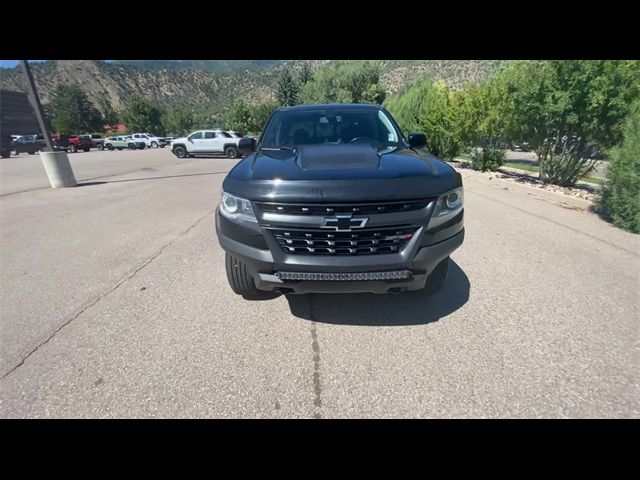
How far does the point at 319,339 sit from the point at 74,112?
76781 millimetres

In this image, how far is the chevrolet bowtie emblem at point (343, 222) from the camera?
204cm

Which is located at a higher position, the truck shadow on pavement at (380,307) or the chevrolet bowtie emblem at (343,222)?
the chevrolet bowtie emblem at (343,222)

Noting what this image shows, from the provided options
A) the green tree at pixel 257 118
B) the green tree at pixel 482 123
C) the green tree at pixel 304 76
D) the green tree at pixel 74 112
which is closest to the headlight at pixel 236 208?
the green tree at pixel 482 123

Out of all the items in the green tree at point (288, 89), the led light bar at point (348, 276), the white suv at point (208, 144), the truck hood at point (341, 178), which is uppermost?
the green tree at point (288, 89)

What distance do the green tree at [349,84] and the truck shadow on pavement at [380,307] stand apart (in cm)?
3514

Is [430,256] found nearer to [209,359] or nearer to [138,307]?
[209,359]

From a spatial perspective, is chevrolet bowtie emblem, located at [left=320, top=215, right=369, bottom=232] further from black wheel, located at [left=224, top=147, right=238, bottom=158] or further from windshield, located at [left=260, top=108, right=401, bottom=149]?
black wheel, located at [left=224, top=147, right=238, bottom=158]

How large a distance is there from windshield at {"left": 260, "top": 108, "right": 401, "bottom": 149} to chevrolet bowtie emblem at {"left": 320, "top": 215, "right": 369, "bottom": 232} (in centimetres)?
149

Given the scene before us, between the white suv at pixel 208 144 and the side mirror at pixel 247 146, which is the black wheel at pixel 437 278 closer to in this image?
the side mirror at pixel 247 146

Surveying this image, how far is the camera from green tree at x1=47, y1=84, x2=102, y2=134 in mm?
56969

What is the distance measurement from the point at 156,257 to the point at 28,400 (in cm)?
233

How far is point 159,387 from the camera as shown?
2.00 m

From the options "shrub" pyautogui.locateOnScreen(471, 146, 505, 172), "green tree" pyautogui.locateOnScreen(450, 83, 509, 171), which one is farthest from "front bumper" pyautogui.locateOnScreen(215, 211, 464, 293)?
"shrub" pyautogui.locateOnScreen(471, 146, 505, 172)

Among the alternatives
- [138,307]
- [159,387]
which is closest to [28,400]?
[159,387]
